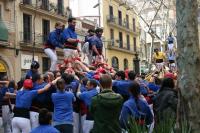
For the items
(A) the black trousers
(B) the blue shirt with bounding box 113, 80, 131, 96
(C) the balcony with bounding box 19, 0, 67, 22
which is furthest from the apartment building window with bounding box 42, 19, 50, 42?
(A) the black trousers

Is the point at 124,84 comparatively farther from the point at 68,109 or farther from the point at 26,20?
the point at 26,20

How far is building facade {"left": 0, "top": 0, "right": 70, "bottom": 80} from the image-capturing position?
30.3 metres

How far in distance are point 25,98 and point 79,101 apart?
1542 mm

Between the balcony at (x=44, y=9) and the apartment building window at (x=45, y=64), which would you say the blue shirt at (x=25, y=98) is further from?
the apartment building window at (x=45, y=64)

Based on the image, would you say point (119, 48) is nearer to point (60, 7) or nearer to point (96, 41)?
point (60, 7)

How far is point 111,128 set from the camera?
6.74 m

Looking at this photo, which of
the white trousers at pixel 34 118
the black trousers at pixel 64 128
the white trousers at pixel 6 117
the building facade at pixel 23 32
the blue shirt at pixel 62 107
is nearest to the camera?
the blue shirt at pixel 62 107

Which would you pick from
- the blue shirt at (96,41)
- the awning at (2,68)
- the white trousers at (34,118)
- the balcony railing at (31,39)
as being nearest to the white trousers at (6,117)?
the white trousers at (34,118)

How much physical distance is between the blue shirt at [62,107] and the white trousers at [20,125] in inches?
23.1

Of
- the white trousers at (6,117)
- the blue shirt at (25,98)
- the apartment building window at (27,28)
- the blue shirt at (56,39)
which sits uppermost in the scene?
the apartment building window at (27,28)

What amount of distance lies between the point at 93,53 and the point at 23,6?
1938 centimetres

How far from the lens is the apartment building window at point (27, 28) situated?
32.4m

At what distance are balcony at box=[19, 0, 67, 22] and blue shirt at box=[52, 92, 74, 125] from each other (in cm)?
2446

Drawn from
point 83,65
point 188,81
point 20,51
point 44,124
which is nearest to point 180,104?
point 188,81
